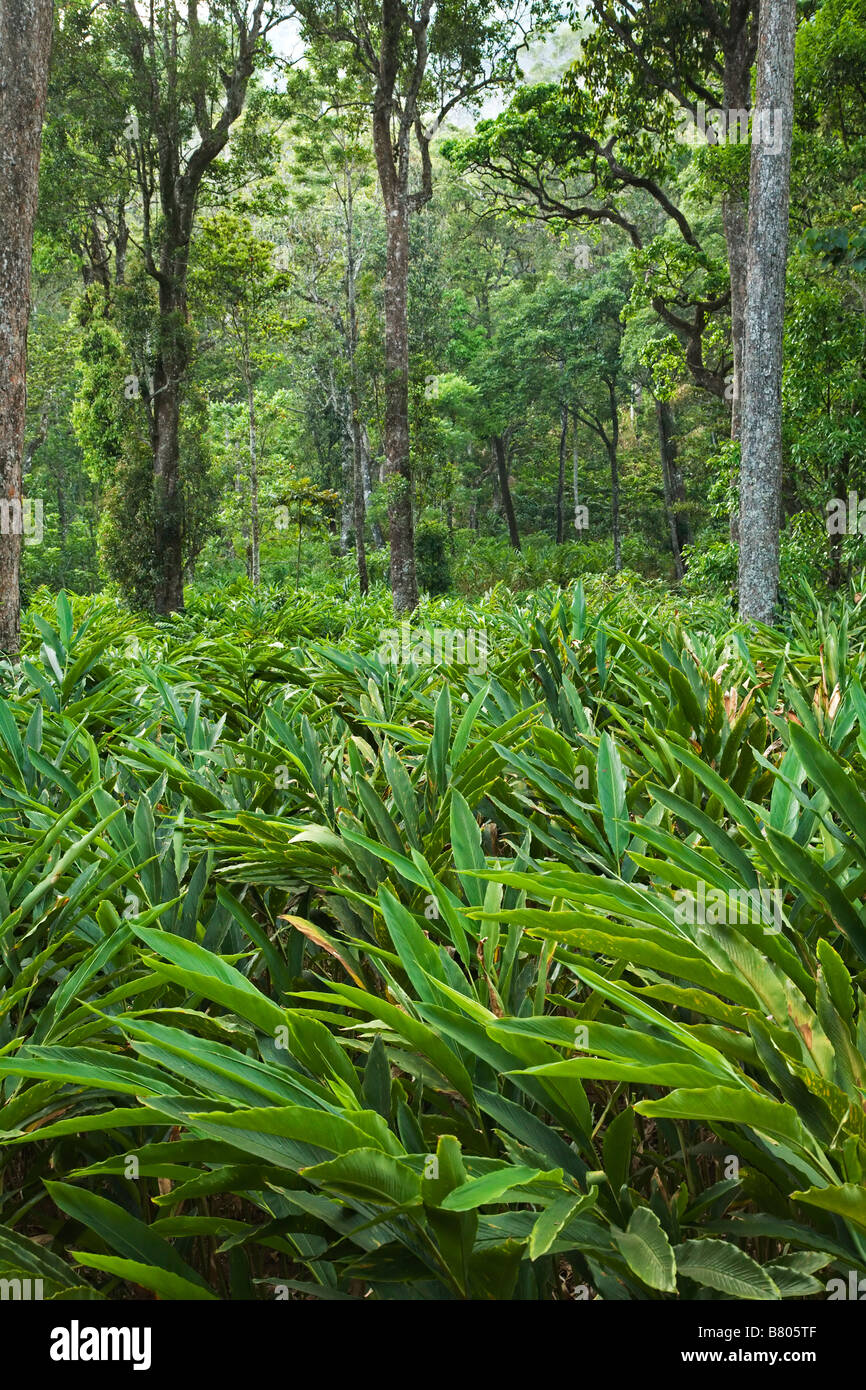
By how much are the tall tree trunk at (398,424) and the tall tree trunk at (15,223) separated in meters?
7.51

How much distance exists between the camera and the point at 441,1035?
0.89 metres

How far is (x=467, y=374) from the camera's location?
3167 centimetres

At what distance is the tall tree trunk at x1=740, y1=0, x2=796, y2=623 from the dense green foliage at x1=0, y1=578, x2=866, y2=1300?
5439 mm

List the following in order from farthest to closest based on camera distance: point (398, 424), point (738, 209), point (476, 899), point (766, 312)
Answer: point (398, 424), point (738, 209), point (766, 312), point (476, 899)

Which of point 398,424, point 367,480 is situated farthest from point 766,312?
point 367,480

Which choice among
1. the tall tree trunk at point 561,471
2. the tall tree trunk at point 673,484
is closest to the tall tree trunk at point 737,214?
the tall tree trunk at point 673,484

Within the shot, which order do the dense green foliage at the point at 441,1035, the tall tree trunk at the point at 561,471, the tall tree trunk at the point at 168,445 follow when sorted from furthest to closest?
the tall tree trunk at the point at 561,471
the tall tree trunk at the point at 168,445
the dense green foliage at the point at 441,1035

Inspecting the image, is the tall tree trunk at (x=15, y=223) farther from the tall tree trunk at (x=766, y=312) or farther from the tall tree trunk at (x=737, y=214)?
the tall tree trunk at (x=737, y=214)

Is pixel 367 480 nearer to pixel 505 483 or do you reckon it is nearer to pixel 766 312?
pixel 505 483

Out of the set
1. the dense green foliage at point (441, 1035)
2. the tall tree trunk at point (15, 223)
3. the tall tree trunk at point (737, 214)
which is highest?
the tall tree trunk at point (737, 214)

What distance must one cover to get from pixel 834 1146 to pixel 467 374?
3295cm

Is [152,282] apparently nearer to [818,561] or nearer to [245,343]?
[245,343]

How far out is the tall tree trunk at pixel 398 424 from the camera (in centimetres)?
1217

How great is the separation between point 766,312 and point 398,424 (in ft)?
20.4
